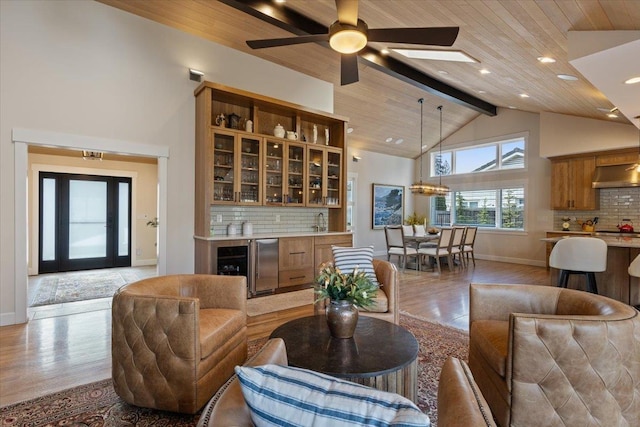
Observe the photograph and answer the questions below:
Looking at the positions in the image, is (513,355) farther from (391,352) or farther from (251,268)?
(251,268)

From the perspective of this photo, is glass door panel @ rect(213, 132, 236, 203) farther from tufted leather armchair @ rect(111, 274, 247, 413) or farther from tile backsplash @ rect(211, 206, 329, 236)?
tufted leather armchair @ rect(111, 274, 247, 413)

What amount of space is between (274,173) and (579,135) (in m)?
6.52

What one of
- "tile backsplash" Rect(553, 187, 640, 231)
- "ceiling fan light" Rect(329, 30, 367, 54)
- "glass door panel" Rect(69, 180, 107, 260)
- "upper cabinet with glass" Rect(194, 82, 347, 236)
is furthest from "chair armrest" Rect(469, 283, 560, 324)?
"glass door panel" Rect(69, 180, 107, 260)

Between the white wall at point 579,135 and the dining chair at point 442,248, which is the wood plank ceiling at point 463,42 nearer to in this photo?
the white wall at point 579,135

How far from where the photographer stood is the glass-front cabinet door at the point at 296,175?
18.5ft

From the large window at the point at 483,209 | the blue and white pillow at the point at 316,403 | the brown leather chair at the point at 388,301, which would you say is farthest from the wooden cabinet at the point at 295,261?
the large window at the point at 483,209

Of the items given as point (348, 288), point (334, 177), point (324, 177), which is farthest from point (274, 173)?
point (348, 288)

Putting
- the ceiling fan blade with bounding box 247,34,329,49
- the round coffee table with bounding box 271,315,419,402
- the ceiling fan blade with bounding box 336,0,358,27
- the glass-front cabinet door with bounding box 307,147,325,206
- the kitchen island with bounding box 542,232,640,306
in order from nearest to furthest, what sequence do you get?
the round coffee table with bounding box 271,315,419,402, the ceiling fan blade with bounding box 336,0,358,27, the ceiling fan blade with bounding box 247,34,329,49, the kitchen island with bounding box 542,232,640,306, the glass-front cabinet door with bounding box 307,147,325,206

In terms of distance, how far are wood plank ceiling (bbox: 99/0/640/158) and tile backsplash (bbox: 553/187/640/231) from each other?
147 cm

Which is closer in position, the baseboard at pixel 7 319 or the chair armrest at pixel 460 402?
the chair armrest at pixel 460 402

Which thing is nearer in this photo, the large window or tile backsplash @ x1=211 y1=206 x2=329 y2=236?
tile backsplash @ x1=211 y1=206 x2=329 y2=236

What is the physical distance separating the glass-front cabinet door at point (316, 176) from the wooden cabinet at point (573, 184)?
5.54 m

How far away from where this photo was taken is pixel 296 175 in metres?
5.70

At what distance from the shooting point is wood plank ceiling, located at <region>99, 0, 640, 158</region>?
9.93 feet
